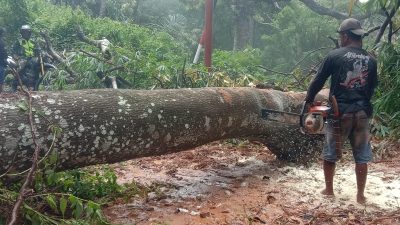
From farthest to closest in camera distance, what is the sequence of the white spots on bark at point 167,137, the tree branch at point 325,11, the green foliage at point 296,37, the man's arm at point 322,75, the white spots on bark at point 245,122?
the green foliage at point 296,37
the tree branch at point 325,11
the white spots on bark at point 245,122
the man's arm at point 322,75
the white spots on bark at point 167,137

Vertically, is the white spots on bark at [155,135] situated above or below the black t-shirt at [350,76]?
below

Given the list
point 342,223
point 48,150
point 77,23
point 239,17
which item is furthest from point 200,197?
point 239,17

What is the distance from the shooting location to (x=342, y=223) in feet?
10.6

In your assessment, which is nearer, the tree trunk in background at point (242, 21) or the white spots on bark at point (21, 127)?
the white spots on bark at point (21, 127)

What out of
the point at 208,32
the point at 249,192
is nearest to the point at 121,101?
the point at 249,192

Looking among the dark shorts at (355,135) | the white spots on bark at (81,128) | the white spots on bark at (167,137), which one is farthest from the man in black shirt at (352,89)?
the white spots on bark at (81,128)

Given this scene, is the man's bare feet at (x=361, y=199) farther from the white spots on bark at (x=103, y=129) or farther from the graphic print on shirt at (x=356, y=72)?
the white spots on bark at (x=103, y=129)

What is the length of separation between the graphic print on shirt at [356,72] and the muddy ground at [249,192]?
3.56 ft

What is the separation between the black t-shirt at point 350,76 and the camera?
3752mm

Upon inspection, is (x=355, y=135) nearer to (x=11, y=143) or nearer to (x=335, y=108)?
(x=335, y=108)

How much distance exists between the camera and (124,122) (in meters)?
3.27

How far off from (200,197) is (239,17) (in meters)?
14.9

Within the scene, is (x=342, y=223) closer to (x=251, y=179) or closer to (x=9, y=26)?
(x=251, y=179)

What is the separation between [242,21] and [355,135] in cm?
1450
